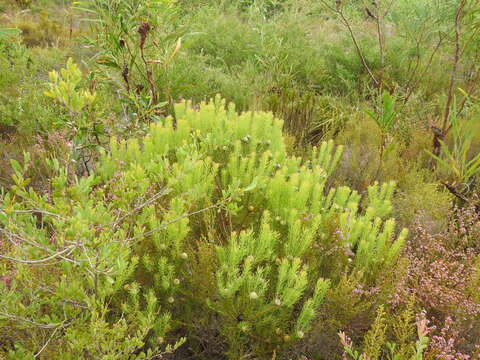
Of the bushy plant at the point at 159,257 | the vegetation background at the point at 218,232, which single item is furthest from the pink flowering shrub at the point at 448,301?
the bushy plant at the point at 159,257

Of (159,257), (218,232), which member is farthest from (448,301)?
(159,257)

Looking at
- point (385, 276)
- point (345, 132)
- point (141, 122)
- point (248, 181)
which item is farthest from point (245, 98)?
point (385, 276)

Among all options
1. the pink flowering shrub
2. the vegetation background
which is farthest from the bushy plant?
the pink flowering shrub

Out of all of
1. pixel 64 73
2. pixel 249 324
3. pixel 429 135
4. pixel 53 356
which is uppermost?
pixel 64 73

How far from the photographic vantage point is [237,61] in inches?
230

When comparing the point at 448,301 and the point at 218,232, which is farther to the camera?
the point at 218,232

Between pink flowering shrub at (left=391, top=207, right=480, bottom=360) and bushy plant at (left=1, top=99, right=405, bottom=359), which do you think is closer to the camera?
bushy plant at (left=1, top=99, right=405, bottom=359)

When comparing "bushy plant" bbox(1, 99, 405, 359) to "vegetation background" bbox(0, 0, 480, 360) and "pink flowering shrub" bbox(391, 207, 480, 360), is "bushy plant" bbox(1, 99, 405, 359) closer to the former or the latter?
"vegetation background" bbox(0, 0, 480, 360)

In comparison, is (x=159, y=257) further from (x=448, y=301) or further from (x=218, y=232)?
(x=448, y=301)

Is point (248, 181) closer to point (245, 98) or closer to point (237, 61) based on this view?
point (245, 98)

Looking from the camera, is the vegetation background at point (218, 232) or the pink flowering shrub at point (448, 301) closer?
the vegetation background at point (218, 232)

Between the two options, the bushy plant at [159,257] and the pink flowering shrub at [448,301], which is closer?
the bushy plant at [159,257]

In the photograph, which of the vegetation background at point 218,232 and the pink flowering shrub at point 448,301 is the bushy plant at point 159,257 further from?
the pink flowering shrub at point 448,301

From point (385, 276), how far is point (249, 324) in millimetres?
671
